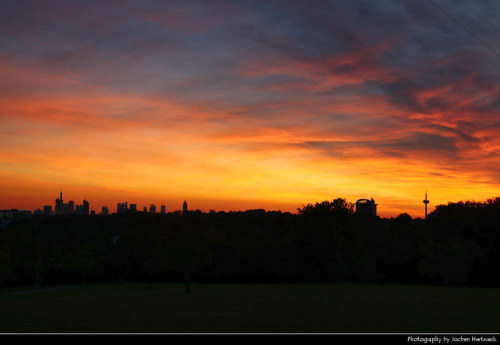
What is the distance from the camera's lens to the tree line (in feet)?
277

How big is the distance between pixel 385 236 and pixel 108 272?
6902 centimetres

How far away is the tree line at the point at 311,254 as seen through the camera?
84438mm

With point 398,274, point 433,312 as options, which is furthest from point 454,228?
point 433,312

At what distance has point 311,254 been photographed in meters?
92.2

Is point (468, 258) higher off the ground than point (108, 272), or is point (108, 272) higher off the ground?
point (468, 258)

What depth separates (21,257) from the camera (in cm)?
9306

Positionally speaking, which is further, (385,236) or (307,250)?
(385,236)
